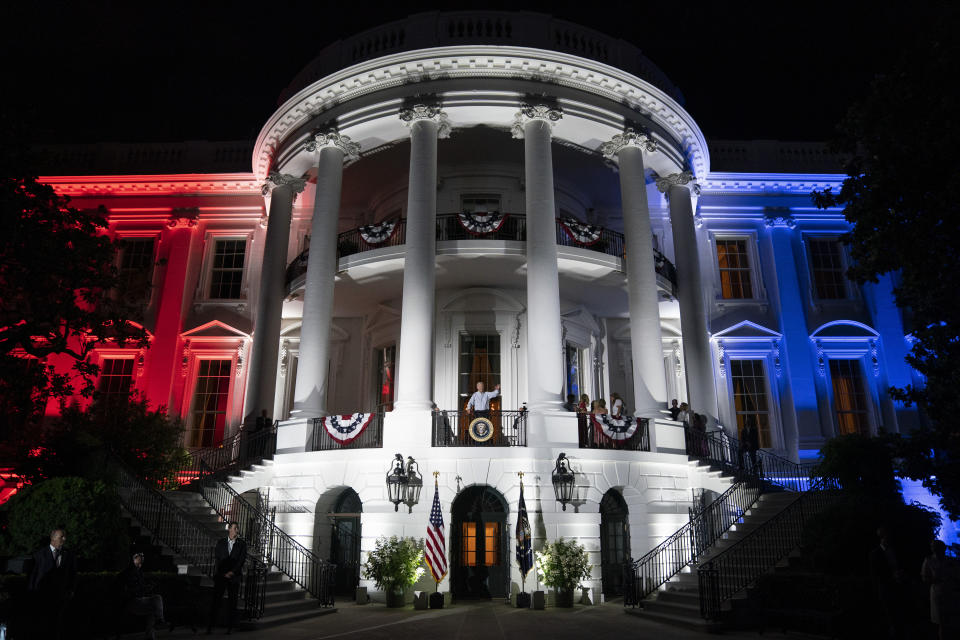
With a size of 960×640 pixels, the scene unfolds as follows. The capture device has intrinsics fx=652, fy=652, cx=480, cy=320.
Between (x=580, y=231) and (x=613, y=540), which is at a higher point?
(x=580, y=231)

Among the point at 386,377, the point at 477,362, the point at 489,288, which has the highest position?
the point at 489,288

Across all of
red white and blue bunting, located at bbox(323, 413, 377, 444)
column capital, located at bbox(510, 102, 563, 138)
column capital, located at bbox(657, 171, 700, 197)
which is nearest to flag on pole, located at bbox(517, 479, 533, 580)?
red white and blue bunting, located at bbox(323, 413, 377, 444)

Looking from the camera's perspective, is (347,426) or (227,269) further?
(227,269)

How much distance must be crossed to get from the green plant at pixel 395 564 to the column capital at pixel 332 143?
10704 mm

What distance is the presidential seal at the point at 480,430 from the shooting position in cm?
1408

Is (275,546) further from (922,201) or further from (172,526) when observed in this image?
(922,201)

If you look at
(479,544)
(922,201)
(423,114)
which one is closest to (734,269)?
(922,201)

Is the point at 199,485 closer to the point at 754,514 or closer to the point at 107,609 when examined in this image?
the point at 107,609

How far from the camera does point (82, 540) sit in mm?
10102

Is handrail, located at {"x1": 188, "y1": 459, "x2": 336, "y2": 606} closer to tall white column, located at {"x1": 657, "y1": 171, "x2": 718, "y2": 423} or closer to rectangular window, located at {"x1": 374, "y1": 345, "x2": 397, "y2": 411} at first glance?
rectangular window, located at {"x1": 374, "y1": 345, "x2": 397, "y2": 411}

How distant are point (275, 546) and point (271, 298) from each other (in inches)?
302

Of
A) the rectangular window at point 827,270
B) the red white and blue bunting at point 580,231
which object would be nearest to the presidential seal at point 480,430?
the red white and blue bunting at point 580,231

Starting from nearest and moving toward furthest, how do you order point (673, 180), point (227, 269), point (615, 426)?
1. point (615, 426)
2. point (673, 180)
3. point (227, 269)

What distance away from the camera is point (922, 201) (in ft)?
36.8
